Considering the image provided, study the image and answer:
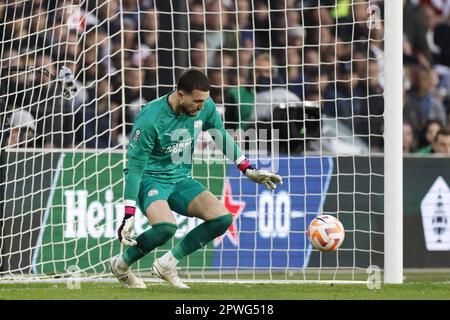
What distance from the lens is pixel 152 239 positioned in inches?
371

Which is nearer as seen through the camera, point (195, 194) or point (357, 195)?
point (195, 194)

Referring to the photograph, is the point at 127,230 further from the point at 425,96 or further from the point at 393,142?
the point at 425,96

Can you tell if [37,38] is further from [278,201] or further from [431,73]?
[431,73]

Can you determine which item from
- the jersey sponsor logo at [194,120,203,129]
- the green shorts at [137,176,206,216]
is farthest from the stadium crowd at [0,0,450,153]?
the green shorts at [137,176,206,216]

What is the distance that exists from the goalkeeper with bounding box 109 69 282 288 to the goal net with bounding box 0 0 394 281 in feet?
8.42

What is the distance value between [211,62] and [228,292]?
493 centimetres

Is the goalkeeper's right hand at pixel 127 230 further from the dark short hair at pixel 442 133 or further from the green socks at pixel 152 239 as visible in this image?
the dark short hair at pixel 442 133

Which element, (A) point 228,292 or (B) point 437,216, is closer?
(A) point 228,292

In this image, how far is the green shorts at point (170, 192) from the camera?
31.3 feet

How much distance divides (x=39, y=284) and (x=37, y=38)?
324 centimetres

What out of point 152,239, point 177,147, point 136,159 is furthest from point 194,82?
point 152,239

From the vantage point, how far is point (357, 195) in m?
13.5
